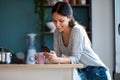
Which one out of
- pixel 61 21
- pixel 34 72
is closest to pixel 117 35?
pixel 61 21

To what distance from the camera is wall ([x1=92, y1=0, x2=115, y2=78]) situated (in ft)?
13.1

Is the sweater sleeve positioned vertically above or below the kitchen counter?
above

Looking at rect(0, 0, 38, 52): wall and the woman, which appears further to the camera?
rect(0, 0, 38, 52): wall

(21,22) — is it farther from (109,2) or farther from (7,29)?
(109,2)

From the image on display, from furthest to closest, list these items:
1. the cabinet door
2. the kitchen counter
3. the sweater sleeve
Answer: the cabinet door
the sweater sleeve
the kitchen counter

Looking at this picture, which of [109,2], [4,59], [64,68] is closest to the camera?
[64,68]

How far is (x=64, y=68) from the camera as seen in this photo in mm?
1474

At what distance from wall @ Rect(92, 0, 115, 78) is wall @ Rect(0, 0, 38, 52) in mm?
881

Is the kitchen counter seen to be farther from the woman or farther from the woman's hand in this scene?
the woman

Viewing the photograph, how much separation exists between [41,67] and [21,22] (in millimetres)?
2781

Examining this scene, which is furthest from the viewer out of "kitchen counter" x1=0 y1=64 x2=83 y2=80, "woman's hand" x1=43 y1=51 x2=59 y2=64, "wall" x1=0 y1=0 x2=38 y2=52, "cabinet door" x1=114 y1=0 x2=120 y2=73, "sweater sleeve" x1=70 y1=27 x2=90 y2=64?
"wall" x1=0 y1=0 x2=38 y2=52

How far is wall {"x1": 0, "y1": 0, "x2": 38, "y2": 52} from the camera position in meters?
4.18

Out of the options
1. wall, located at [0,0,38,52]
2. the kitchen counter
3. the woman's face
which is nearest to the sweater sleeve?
the woman's face

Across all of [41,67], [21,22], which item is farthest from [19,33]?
[41,67]
